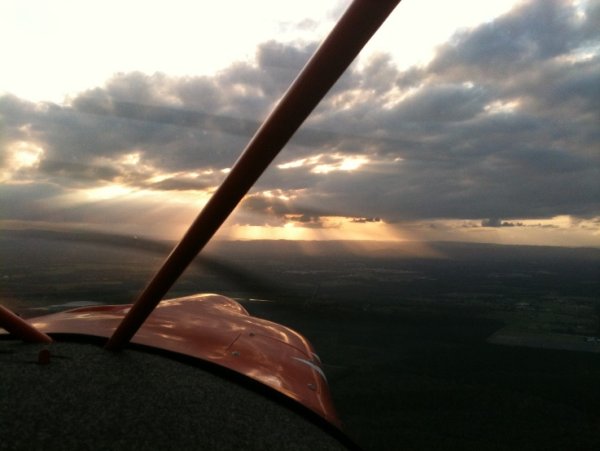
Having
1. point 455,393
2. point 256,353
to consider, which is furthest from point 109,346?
point 455,393

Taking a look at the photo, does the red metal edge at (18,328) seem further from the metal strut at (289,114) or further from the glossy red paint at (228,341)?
the metal strut at (289,114)

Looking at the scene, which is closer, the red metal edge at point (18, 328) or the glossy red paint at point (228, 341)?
the red metal edge at point (18, 328)

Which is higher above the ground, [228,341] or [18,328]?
[18,328]

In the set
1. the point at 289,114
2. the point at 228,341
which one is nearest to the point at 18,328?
the point at 228,341

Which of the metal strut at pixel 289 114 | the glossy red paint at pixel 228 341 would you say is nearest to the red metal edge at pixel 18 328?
the glossy red paint at pixel 228 341

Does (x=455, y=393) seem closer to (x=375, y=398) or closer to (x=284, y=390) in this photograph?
(x=375, y=398)

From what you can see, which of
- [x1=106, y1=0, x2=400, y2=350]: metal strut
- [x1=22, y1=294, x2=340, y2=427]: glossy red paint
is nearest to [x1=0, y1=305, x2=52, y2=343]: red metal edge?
[x1=22, y1=294, x2=340, y2=427]: glossy red paint

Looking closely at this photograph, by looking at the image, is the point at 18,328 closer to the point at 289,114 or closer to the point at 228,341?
the point at 228,341

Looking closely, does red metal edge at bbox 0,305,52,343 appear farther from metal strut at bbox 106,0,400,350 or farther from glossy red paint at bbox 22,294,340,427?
metal strut at bbox 106,0,400,350
